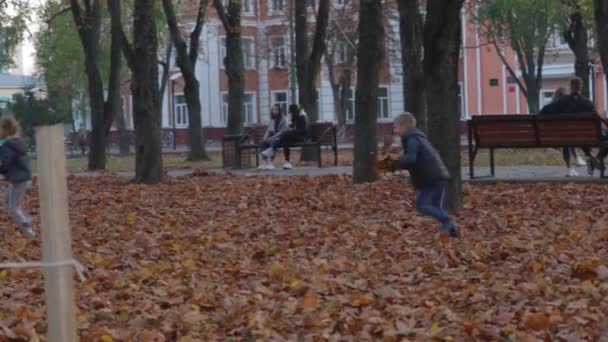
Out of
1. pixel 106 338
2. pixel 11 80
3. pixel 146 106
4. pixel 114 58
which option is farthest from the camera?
pixel 11 80

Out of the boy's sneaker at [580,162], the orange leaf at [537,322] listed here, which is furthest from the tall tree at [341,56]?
the orange leaf at [537,322]

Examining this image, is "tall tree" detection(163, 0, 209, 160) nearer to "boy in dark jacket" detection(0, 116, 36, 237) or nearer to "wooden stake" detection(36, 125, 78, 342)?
"boy in dark jacket" detection(0, 116, 36, 237)

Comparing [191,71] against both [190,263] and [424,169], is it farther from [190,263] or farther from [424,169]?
[190,263]

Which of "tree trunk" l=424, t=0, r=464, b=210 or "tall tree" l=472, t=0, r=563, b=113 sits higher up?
"tall tree" l=472, t=0, r=563, b=113

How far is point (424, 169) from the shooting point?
46.3ft

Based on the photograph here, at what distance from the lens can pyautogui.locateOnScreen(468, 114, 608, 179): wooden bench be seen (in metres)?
21.3

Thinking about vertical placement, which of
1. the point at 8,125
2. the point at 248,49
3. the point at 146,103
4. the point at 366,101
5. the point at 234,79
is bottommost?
the point at 8,125

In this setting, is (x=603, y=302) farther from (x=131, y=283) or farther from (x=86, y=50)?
(x=86, y=50)

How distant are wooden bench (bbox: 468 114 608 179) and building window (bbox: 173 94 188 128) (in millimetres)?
63635

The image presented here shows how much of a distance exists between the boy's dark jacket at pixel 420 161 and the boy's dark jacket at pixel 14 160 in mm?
4790

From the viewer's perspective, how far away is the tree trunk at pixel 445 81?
16000mm

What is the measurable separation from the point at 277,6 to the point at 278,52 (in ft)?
11.0

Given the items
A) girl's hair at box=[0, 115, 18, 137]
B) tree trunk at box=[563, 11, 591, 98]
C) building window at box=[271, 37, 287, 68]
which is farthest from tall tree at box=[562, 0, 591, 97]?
girl's hair at box=[0, 115, 18, 137]

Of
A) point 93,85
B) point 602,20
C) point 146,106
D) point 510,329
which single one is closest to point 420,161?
point 510,329
